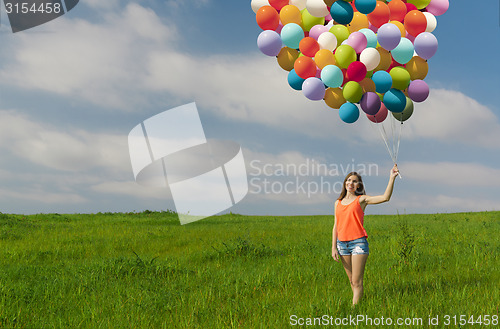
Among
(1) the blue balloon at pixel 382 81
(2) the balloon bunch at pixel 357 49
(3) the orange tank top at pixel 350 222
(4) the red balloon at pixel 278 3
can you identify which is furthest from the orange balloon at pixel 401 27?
(3) the orange tank top at pixel 350 222

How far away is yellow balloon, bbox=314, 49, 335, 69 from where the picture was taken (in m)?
6.80

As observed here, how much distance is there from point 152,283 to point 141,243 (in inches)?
198

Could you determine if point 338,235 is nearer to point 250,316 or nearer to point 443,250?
point 250,316

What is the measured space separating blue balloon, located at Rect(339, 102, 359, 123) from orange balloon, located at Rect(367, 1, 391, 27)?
164 cm

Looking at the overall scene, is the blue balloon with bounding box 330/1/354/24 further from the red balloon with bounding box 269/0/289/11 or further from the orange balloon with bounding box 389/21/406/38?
the red balloon with bounding box 269/0/289/11

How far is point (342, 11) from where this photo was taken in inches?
273

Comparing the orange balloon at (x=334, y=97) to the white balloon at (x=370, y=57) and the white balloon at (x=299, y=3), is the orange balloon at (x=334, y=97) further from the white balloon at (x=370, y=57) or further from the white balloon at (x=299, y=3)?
the white balloon at (x=299, y=3)

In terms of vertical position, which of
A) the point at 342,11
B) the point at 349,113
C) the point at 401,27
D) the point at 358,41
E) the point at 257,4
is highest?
the point at 257,4

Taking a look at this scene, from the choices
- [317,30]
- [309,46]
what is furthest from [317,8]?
[309,46]

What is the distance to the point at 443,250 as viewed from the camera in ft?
30.3

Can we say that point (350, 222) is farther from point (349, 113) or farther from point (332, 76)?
point (332, 76)

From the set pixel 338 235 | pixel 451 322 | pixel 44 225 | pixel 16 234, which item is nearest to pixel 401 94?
pixel 338 235

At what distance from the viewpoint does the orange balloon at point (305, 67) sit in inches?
278

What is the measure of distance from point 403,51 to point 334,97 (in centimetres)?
145
